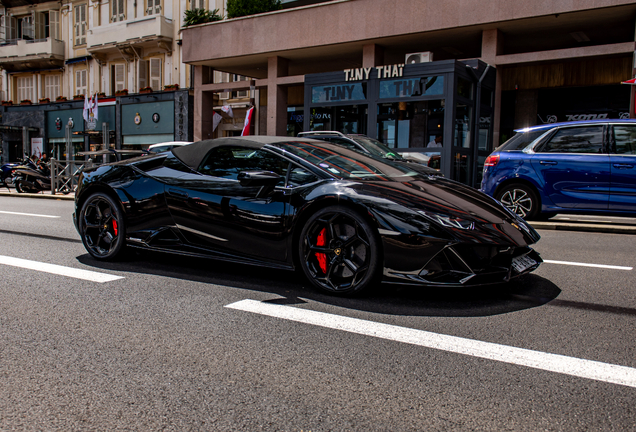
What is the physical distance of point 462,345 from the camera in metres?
2.84

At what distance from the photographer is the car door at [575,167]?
25.2 feet

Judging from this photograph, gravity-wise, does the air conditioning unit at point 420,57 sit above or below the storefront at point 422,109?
above

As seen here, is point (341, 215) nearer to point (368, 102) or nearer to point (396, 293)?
point (396, 293)

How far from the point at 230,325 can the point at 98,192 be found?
2667 mm

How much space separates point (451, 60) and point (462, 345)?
42.2ft

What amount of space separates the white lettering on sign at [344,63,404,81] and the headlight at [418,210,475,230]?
1271 centimetres

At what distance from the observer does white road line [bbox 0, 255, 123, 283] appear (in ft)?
14.6

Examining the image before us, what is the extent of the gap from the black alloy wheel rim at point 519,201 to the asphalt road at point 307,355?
12.5ft

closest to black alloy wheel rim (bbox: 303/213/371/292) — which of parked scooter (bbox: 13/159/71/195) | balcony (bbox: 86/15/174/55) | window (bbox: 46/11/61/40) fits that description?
parked scooter (bbox: 13/159/71/195)

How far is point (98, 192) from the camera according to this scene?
17.0ft

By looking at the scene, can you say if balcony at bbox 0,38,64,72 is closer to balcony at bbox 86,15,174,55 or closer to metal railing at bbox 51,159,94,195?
balcony at bbox 86,15,174,55

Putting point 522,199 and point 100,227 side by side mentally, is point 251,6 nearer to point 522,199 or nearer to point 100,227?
point 522,199

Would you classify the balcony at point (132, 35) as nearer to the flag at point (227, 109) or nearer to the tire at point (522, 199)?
the flag at point (227, 109)

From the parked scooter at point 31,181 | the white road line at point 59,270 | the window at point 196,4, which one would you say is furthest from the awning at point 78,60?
the white road line at point 59,270
